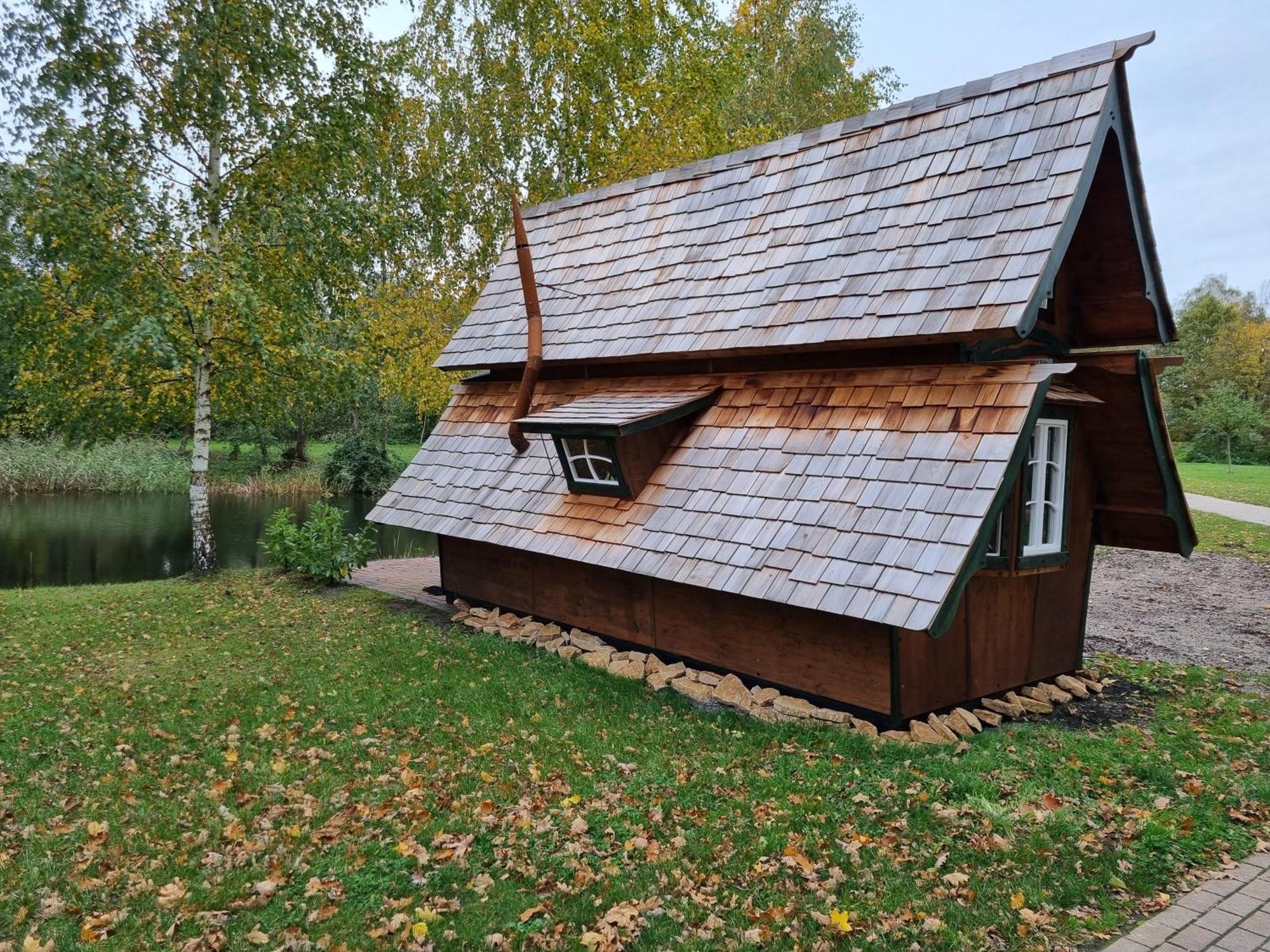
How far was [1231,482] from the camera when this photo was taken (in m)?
25.9

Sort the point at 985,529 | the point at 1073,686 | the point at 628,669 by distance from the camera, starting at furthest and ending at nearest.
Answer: the point at 628,669, the point at 1073,686, the point at 985,529

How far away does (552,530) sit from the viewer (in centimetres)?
840

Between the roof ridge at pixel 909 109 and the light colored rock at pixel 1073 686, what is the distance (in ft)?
17.5

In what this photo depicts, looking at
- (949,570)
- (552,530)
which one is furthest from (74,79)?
(949,570)

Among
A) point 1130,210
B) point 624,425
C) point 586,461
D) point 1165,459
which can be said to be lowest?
point 1165,459

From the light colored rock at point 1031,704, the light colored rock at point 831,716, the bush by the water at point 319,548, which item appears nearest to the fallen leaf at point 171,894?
the light colored rock at point 831,716

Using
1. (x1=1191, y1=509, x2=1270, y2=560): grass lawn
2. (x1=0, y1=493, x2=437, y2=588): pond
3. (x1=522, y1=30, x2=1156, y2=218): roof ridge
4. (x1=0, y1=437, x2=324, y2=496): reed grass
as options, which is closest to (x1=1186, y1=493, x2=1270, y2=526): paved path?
(x1=1191, y1=509, x2=1270, y2=560): grass lawn

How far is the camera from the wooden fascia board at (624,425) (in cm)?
749

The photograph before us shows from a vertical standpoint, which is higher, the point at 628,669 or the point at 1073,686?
the point at 628,669

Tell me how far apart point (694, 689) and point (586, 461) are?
2664mm

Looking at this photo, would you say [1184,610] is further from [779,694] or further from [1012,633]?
[779,694]

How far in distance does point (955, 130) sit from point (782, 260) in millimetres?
1887

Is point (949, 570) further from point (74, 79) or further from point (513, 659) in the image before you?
point (74, 79)

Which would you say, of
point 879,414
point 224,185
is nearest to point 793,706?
point 879,414
